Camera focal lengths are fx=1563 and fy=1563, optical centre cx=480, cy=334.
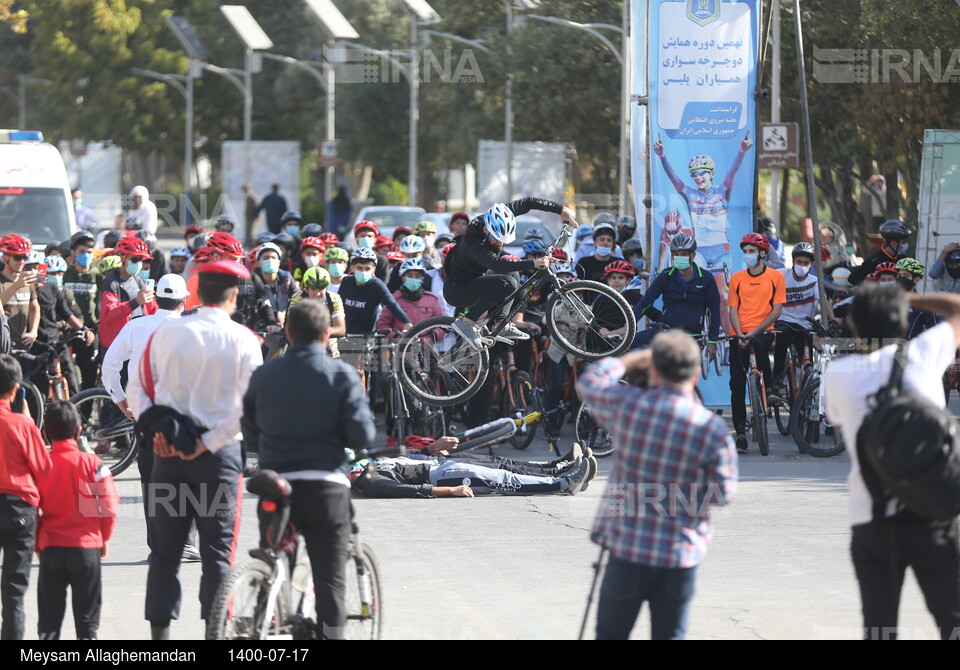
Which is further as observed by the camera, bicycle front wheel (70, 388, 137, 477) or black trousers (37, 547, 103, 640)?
bicycle front wheel (70, 388, 137, 477)

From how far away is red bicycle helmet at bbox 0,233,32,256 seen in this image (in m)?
13.6

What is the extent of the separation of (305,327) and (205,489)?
103 cm

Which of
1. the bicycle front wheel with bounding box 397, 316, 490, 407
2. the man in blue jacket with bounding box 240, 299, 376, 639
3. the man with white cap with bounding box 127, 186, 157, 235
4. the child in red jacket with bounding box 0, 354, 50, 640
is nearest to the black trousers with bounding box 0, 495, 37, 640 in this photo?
the child in red jacket with bounding box 0, 354, 50, 640

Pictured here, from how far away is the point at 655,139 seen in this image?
16125mm

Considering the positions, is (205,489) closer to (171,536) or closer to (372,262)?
(171,536)

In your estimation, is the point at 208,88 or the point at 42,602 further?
the point at 208,88

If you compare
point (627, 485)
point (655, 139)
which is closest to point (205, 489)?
point (627, 485)

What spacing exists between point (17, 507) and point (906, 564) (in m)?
3.93

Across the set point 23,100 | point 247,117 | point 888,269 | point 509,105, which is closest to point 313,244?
point 888,269

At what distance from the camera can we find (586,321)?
12.7 meters

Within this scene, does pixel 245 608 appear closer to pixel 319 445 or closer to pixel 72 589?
pixel 319 445

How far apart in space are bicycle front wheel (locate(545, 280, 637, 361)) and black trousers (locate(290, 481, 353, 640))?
21.0 feet

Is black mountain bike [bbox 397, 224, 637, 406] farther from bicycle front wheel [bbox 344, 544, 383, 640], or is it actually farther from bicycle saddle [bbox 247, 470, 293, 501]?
bicycle saddle [bbox 247, 470, 293, 501]

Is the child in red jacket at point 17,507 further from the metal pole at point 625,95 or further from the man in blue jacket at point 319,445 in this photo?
the metal pole at point 625,95
